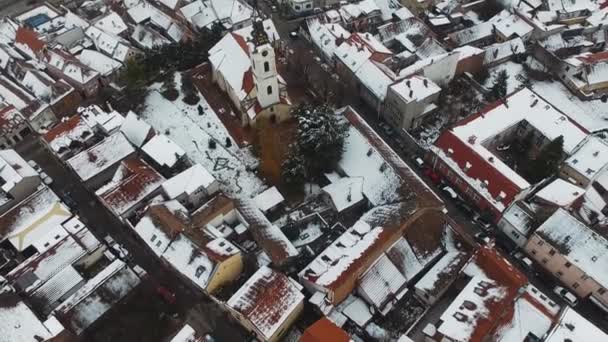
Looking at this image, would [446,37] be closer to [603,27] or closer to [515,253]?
[603,27]

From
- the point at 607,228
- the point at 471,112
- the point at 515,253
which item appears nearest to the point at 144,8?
the point at 471,112

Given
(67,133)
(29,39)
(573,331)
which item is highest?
(29,39)

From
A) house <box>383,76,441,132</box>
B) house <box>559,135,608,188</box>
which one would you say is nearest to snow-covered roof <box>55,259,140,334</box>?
house <box>383,76,441,132</box>

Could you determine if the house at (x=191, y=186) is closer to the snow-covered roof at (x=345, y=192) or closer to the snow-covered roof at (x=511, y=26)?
the snow-covered roof at (x=345, y=192)

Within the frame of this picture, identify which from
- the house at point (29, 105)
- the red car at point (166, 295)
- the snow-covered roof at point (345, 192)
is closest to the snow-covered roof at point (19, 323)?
the red car at point (166, 295)

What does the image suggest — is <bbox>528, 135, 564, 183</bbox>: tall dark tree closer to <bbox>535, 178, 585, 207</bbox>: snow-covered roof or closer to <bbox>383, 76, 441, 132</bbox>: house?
<bbox>535, 178, 585, 207</bbox>: snow-covered roof

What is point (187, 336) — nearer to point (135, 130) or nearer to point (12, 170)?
point (135, 130)

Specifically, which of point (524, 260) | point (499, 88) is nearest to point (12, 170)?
point (524, 260)
